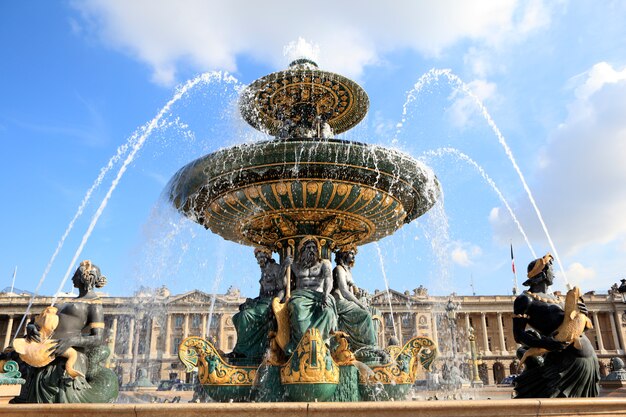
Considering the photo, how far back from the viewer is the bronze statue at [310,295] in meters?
5.93

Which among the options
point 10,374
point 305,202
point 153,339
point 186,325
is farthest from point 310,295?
point 153,339

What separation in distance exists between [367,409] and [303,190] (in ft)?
12.2

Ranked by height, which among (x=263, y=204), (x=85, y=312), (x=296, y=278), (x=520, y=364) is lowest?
(x=520, y=364)

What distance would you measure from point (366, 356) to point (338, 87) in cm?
394

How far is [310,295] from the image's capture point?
20.5ft

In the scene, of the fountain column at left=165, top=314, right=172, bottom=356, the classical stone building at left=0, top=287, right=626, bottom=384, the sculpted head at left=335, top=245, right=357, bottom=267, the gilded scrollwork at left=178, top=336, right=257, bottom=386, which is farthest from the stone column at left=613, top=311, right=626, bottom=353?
the gilded scrollwork at left=178, top=336, right=257, bottom=386

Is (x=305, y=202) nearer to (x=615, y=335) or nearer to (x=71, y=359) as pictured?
(x=71, y=359)

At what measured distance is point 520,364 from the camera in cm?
456

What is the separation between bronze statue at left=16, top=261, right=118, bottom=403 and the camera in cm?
411

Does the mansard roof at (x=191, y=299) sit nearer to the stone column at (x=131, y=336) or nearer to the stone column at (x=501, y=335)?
the stone column at (x=131, y=336)

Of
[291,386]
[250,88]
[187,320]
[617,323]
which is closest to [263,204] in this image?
[250,88]

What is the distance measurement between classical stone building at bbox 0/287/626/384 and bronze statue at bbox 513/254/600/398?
64.4m

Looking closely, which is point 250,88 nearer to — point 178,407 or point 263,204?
point 263,204

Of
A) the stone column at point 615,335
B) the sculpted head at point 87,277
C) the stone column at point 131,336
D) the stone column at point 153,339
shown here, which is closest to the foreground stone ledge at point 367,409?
the sculpted head at point 87,277
